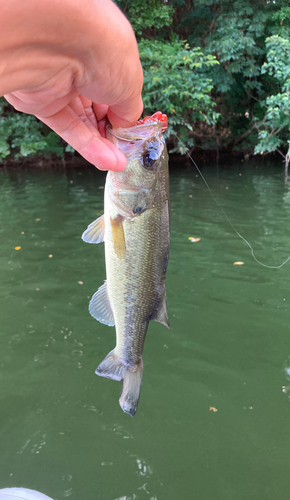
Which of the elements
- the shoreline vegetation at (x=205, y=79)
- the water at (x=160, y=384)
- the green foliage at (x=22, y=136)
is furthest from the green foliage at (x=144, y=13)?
the water at (x=160, y=384)

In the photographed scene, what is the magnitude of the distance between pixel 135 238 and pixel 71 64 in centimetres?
93

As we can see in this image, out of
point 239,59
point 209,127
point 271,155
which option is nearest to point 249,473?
point 239,59

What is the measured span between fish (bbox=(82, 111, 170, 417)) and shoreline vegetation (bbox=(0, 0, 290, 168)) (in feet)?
35.9

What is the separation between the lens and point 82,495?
7.77 feet

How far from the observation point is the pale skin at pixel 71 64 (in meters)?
0.89

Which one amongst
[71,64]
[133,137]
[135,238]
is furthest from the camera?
[135,238]

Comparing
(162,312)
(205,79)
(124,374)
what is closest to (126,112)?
(162,312)

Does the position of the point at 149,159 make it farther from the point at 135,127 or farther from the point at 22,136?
the point at 22,136

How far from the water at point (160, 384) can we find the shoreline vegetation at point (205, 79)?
8.25 meters

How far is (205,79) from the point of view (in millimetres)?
13328

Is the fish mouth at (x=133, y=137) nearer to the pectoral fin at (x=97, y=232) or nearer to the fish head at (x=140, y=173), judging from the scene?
the fish head at (x=140, y=173)

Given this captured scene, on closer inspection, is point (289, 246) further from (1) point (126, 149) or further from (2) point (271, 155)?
(2) point (271, 155)

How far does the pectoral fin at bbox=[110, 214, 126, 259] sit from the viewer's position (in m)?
1.87

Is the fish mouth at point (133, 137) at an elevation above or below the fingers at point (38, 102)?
below
